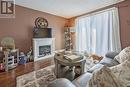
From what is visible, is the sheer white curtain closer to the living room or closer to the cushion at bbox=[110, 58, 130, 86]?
the living room

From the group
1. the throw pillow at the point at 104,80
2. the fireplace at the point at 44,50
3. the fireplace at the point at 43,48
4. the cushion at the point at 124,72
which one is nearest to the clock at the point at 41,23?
the fireplace at the point at 43,48

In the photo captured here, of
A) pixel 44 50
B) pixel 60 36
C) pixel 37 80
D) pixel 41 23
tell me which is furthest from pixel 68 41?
pixel 37 80

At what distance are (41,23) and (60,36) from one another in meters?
1.41

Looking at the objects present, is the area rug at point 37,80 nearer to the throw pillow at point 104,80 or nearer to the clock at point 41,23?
the throw pillow at point 104,80

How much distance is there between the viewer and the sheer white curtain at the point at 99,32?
4.19 m

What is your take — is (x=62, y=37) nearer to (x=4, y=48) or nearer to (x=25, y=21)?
(x=25, y=21)

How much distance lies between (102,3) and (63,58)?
2401mm

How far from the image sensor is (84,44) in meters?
5.76

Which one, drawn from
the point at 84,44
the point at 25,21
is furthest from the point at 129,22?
the point at 25,21

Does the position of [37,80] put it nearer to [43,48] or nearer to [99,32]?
[43,48]

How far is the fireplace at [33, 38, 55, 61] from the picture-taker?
17.4 feet

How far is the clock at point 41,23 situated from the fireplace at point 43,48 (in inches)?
25.1

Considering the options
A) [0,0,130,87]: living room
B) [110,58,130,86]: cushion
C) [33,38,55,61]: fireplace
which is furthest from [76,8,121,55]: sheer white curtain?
[110,58,130,86]: cushion

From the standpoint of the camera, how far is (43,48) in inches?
223
